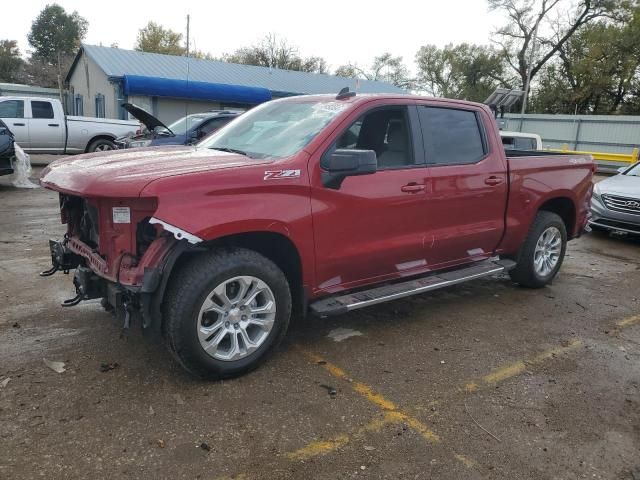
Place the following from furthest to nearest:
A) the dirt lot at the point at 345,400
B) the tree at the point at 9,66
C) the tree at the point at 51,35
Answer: the tree at the point at 51,35
the tree at the point at 9,66
the dirt lot at the point at 345,400

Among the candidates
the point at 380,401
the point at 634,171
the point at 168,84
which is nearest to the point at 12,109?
the point at 168,84

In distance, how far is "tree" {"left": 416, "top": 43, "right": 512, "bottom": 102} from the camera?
44.2m

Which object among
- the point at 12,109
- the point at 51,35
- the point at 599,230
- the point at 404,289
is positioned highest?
the point at 51,35

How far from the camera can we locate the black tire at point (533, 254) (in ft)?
18.3

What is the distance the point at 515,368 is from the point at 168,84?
20.0 m

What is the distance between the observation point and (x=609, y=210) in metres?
8.73

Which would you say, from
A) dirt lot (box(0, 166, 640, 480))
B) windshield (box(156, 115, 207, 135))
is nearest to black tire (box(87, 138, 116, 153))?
windshield (box(156, 115, 207, 135))

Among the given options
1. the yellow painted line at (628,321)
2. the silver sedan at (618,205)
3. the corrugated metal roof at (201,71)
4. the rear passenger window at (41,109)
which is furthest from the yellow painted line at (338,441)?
the corrugated metal roof at (201,71)

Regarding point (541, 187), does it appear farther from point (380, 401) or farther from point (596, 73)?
point (596, 73)

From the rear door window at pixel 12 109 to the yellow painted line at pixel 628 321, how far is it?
14.9 metres

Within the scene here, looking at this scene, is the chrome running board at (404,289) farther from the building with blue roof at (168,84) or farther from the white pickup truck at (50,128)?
the building with blue roof at (168,84)

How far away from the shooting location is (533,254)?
564 cm

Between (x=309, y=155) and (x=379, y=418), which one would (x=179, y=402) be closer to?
(x=379, y=418)

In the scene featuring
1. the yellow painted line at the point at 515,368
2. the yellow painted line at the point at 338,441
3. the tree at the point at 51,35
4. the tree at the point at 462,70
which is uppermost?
the tree at the point at 51,35
